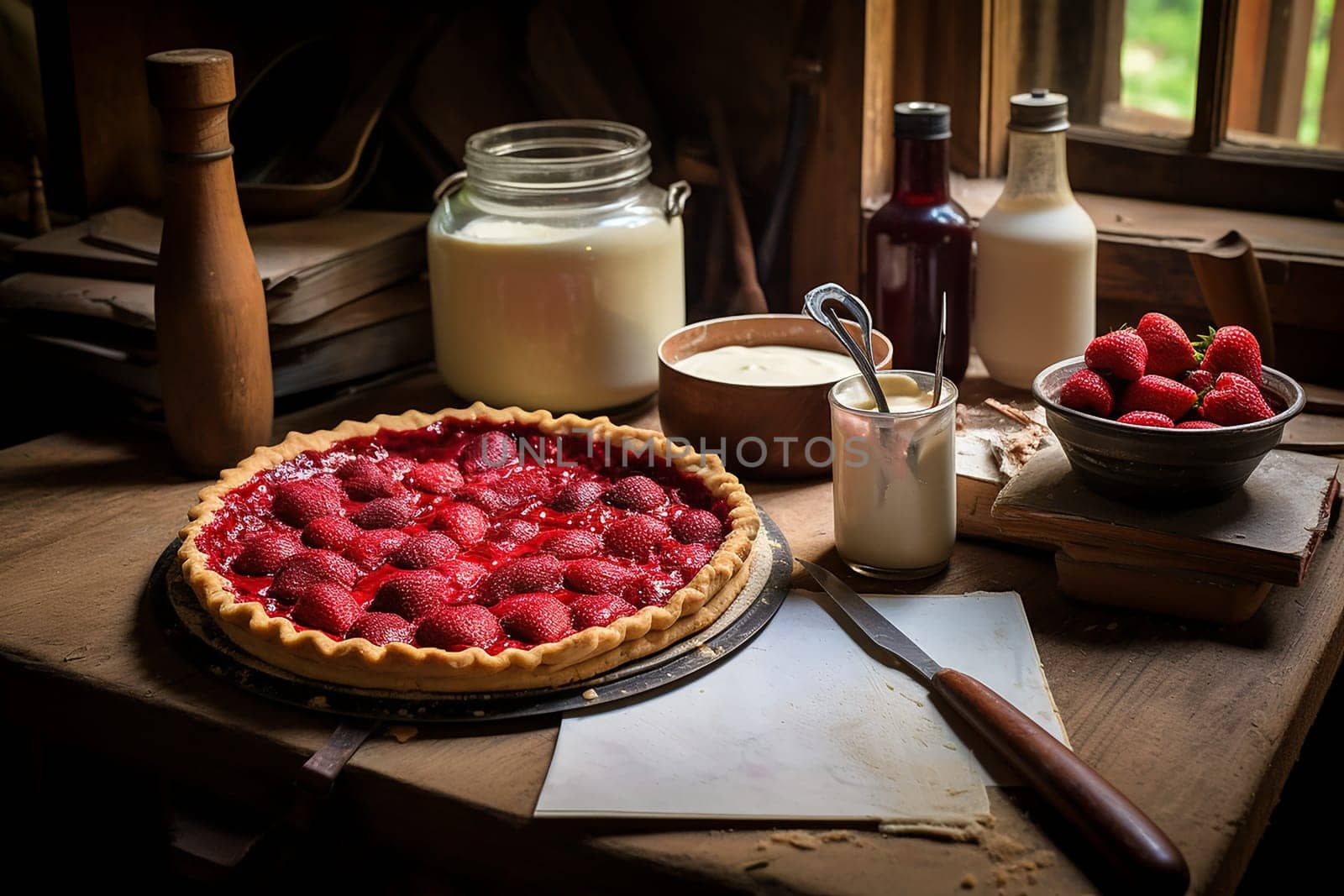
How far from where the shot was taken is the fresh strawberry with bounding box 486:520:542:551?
57.7 inches

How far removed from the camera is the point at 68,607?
1433mm

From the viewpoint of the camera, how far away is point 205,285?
1.62m

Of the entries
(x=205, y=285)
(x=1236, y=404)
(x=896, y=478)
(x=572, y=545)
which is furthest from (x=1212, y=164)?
(x=205, y=285)

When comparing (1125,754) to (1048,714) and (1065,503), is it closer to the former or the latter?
(1048,714)

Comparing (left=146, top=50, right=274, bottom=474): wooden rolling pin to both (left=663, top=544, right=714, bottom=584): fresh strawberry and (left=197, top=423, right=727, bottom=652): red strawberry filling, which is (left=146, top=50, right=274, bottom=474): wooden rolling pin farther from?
(left=663, top=544, right=714, bottom=584): fresh strawberry

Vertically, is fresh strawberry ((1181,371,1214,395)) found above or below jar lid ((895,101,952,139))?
below

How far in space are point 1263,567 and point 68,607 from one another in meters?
1.22

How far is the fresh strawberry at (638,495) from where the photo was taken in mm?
1531

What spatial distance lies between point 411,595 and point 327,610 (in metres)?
0.08

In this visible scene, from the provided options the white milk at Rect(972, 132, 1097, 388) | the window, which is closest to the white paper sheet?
the white milk at Rect(972, 132, 1097, 388)

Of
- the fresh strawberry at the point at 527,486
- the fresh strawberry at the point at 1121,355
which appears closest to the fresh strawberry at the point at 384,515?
the fresh strawberry at the point at 527,486

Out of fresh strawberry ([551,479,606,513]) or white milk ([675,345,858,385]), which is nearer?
fresh strawberry ([551,479,606,513])

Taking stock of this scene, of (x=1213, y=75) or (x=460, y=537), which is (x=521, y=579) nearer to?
(x=460, y=537)

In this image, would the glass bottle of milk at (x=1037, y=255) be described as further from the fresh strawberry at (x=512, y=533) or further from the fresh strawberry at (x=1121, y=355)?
the fresh strawberry at (x=512, y=533)
